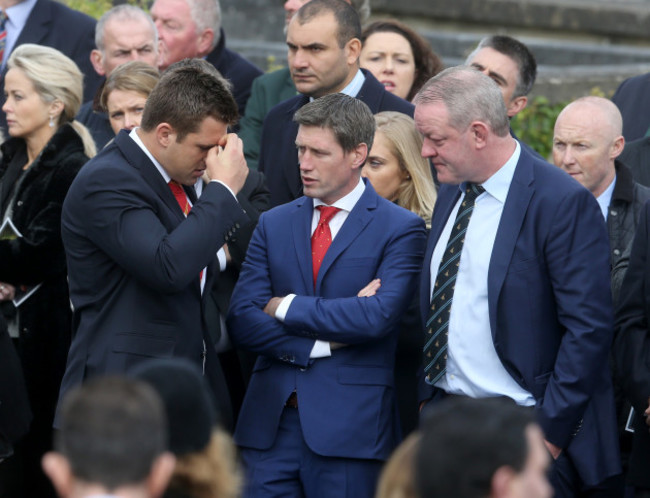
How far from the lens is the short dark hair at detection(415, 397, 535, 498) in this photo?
9.54ft

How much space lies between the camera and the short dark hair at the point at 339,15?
681cm

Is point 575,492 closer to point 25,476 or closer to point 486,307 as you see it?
point 486,307

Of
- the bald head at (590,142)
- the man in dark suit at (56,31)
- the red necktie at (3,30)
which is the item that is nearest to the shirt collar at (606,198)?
the bald head at (590,142)

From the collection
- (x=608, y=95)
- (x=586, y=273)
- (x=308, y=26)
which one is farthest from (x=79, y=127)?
(x=608, y=95)

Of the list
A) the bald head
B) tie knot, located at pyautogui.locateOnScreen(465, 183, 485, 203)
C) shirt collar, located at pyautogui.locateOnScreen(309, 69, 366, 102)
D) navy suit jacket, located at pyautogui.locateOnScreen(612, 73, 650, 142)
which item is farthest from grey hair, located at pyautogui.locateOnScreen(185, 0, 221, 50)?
tie knot, located at pyautogui.locateOnScreen(465, 183, 485, 203)

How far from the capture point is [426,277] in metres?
5.21

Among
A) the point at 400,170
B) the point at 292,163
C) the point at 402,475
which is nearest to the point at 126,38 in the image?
the point at 292,163

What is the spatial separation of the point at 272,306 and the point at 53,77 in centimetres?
224

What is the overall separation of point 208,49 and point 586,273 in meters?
4.44

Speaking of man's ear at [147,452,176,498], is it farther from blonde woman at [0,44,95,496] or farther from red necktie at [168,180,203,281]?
blonde woman at [0,44,95,496]

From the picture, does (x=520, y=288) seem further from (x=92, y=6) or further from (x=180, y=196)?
(x=92, y=6)

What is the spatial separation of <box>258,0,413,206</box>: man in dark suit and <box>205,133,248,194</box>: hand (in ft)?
5.18

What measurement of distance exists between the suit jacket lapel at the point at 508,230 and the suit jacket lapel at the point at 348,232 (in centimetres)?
68

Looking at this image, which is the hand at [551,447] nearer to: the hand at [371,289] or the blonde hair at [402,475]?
the hand at [371,289]
